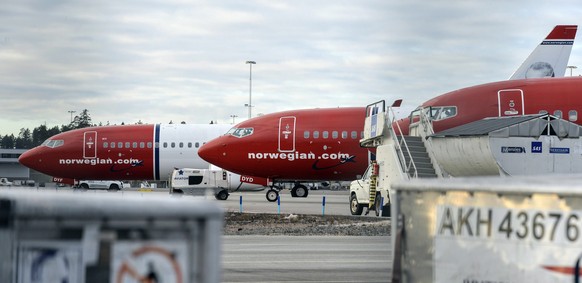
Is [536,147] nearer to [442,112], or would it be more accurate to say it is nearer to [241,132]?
[442,112]

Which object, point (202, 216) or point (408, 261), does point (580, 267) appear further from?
point (202, 216)

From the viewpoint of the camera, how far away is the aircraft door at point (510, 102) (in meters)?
30.8

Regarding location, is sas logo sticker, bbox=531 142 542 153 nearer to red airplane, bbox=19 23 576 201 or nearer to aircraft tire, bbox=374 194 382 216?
aircraft tire, bbox=374 194 382 216

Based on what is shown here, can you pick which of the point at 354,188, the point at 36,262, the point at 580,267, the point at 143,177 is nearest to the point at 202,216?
the point at 36,262

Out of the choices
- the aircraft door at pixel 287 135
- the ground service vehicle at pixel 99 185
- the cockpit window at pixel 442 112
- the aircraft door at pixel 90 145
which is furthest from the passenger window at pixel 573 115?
the ground service vehicle at pixel 99 185

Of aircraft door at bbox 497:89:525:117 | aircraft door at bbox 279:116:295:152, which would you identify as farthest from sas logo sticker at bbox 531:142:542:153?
aircraft door at bbox 279:116:295:152

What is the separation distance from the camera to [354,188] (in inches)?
1328

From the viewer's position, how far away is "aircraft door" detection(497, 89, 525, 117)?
30.8 meters

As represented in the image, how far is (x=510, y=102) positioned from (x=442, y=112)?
97.2 inches

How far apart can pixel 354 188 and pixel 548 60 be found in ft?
51.3

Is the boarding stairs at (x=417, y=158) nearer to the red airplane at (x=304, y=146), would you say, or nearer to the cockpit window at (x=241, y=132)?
the red airplane at (x=304, y=146)

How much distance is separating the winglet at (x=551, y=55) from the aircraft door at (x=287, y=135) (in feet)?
37.6

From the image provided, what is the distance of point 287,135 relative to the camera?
42094 millimetres

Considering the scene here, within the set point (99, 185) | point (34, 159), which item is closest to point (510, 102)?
point (34, 159)
